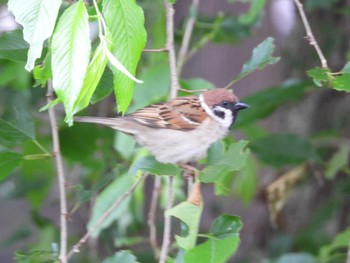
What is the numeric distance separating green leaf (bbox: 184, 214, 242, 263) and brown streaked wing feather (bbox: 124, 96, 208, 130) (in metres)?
0.59

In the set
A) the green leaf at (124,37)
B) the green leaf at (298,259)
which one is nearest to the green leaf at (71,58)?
the green leaf at (124,37)

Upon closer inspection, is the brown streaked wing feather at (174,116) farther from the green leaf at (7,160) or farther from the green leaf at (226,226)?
the green leaf at (226,226)

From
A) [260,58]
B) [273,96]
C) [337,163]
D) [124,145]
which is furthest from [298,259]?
[260,58]

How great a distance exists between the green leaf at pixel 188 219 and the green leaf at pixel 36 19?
534 mm

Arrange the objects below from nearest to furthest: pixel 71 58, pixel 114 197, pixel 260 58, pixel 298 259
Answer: pixel 71 58
pixel 260 58
pixel 114 197
pixel 298 259

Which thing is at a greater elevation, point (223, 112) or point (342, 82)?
point (342, 82)

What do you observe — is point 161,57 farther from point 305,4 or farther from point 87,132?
point 305,4

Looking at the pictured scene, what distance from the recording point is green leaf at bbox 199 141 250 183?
5.68 ft

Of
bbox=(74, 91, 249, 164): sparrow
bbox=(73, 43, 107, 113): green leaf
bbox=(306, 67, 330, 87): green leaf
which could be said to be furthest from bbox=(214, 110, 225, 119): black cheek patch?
bbox=(73, 43, 107, 113): green leaf

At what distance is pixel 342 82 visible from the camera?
5.74 ft

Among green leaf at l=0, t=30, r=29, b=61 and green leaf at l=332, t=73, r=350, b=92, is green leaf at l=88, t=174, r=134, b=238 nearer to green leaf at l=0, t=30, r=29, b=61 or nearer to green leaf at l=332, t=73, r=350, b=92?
green leaf at l=0, t=30, r=29, b=61

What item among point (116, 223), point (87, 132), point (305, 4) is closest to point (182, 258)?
point (87, 132)

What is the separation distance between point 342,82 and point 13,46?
0.80 m

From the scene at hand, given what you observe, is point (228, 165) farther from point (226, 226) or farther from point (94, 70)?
point (94, 70)
